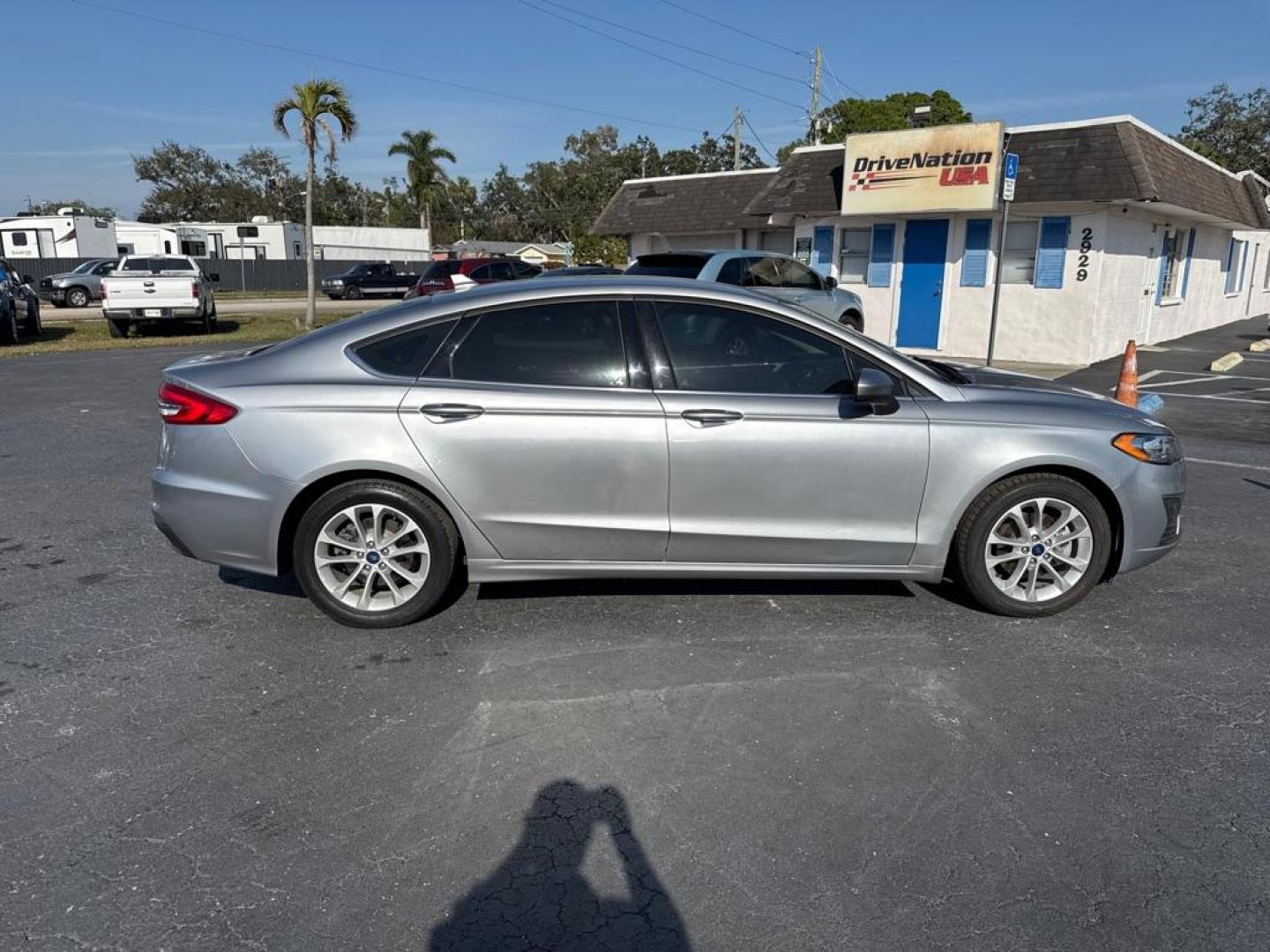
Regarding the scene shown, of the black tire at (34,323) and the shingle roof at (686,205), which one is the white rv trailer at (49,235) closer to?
the black tire at (34,323)

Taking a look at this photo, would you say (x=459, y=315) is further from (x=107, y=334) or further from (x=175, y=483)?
(x=107, y=334)

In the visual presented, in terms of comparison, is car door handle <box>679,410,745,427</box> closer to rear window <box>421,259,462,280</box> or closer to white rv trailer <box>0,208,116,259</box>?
rear window <box>421,259,462,280</box>

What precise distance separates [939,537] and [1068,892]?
2031mm

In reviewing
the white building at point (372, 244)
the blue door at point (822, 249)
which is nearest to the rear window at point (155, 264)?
the blue door at point (822, 249)

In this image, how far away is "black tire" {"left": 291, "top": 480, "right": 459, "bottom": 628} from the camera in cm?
436

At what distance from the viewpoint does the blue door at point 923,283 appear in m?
17.8

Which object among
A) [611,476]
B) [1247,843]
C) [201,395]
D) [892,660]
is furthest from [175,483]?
[1247,843]

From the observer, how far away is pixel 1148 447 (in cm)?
458

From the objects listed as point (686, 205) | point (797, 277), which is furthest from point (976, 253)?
point (686, 205)

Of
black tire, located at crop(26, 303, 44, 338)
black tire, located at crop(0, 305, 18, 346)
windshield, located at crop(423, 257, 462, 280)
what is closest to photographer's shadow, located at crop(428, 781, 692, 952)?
black tire, located at crop(0, 305, 18, 346)

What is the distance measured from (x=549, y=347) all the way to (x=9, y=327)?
18953 millimetres

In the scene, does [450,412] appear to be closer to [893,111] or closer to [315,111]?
[315,111]

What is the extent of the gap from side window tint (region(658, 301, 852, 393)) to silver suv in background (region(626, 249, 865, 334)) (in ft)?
23.8

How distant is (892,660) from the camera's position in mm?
4188
